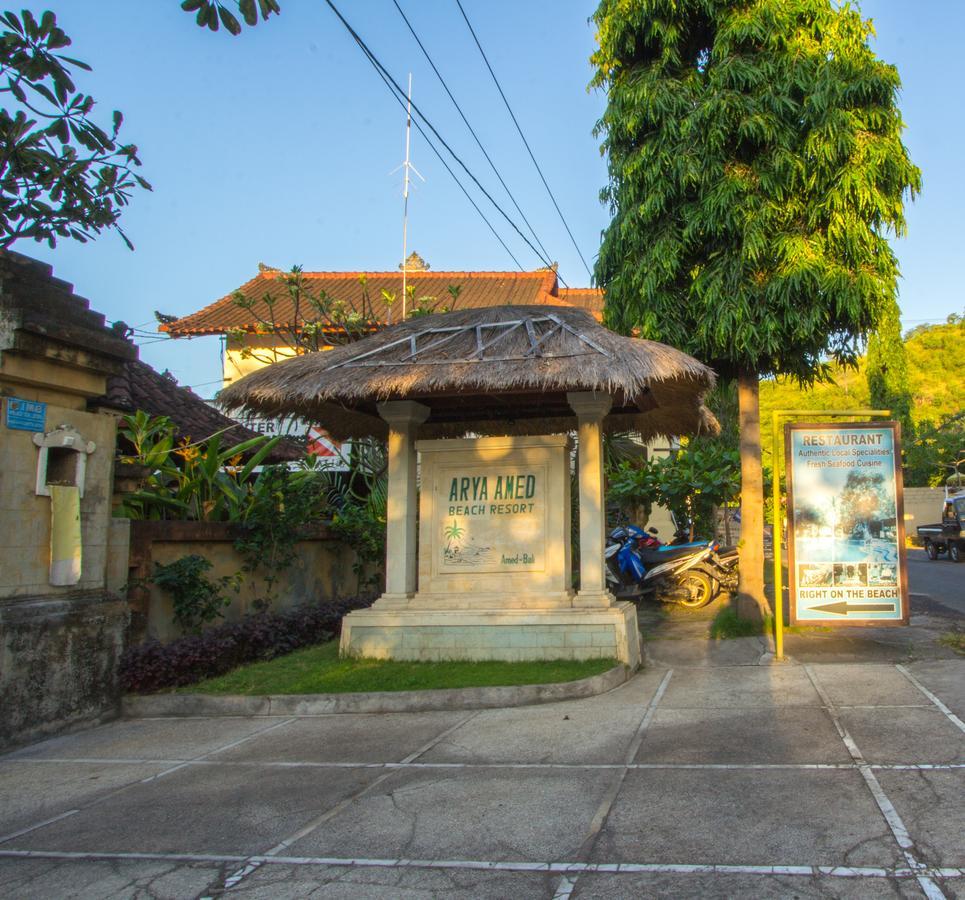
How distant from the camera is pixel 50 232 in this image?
5.59 metres

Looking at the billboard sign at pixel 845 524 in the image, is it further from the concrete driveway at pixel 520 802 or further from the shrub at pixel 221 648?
the shrub at pixel 221 648

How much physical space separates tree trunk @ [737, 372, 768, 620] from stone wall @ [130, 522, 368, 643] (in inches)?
226

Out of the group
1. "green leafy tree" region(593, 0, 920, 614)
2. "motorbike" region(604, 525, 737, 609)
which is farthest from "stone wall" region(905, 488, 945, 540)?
"green leafy tree" region(593, 0, 920, 614)

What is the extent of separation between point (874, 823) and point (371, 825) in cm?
245

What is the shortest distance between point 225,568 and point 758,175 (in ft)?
25.2

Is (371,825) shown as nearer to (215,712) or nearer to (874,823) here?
(874,823)

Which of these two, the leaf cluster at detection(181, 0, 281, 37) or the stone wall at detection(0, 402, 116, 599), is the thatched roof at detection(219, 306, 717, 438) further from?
the leaf cluster at detection(181, 0, 281, 37)

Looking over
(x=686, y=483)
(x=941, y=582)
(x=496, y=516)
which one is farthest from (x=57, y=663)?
(x=941, y=582)

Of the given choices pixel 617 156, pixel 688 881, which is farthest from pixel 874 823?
pixel 617 156

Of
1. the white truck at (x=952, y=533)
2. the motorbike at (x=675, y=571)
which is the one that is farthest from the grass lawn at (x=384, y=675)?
the white truck at (x=952, y=533)

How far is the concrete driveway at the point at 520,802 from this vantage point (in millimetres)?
3814

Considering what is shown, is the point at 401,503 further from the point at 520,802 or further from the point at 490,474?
the point at 520,802

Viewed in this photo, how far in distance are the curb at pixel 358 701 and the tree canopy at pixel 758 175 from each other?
4725mm

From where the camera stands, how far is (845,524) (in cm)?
883
